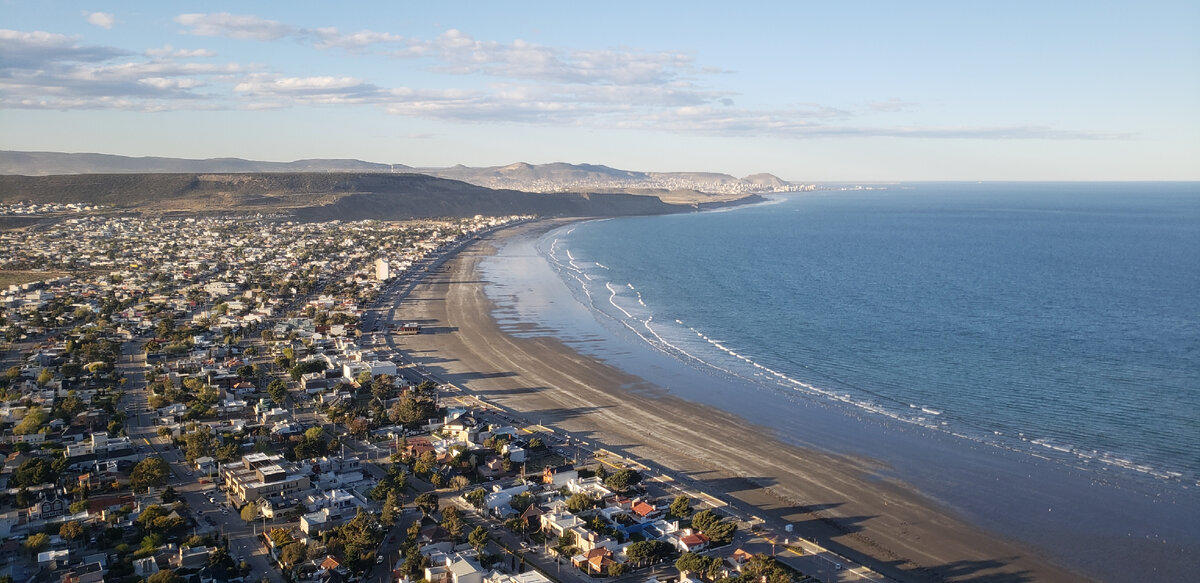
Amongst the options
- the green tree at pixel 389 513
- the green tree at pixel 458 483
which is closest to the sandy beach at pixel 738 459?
the green tree at pixel 458 483

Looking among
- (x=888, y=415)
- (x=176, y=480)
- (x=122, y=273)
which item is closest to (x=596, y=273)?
(x=122, y=273)

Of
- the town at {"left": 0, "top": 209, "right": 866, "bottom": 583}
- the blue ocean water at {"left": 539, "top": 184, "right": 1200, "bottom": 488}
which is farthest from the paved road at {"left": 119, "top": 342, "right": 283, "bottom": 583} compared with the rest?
the blue ocean water at {"left": 539, "top": 184, "right": 1200, "bottom": 488}

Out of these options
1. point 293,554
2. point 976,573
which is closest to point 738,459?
point 976,573

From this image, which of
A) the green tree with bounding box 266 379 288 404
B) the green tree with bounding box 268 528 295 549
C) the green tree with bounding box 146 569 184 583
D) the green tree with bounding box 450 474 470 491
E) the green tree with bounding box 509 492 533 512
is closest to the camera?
the green tree with bounding box 146 569 184 583

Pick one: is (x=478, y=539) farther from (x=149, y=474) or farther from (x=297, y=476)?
(x=149, y=474)

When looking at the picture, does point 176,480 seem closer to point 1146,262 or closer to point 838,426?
point 838,426

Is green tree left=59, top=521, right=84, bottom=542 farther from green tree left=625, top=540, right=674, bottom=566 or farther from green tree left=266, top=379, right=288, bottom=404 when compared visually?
green tree left=625, top=540, right=674, bottom=566
